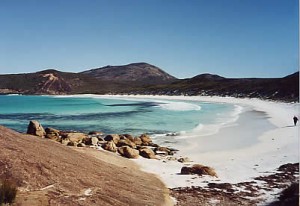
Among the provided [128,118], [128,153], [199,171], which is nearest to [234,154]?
[199,171]

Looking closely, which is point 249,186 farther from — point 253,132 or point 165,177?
point 253,132

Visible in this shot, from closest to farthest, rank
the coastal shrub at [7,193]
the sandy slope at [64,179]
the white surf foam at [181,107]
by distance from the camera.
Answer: the coastal shrub at [7,193] < the sandy slope at [64,179] < the white surf foam at [181,107]

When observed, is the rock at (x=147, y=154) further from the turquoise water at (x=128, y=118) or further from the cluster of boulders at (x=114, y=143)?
the turquoise water at (x=128, y=118)

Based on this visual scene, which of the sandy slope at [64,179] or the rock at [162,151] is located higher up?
the sandy slope at [64,179]

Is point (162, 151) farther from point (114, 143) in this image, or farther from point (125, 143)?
point (114, 143)

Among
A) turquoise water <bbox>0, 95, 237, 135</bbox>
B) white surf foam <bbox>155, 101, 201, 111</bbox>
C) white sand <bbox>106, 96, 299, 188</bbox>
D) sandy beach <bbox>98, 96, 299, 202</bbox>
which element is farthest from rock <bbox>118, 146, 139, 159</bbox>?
white surf foam <bbox>155, 101, 201, 111</bbox>

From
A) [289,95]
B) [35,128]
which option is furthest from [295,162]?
[289,95]

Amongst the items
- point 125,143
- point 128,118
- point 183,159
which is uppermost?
point 125,143

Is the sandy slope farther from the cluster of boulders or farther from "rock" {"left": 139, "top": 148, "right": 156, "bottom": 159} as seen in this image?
the cluster of boulders

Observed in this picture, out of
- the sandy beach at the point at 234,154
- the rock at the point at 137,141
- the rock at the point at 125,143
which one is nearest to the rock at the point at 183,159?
the sandy beach at the point at 234,154
